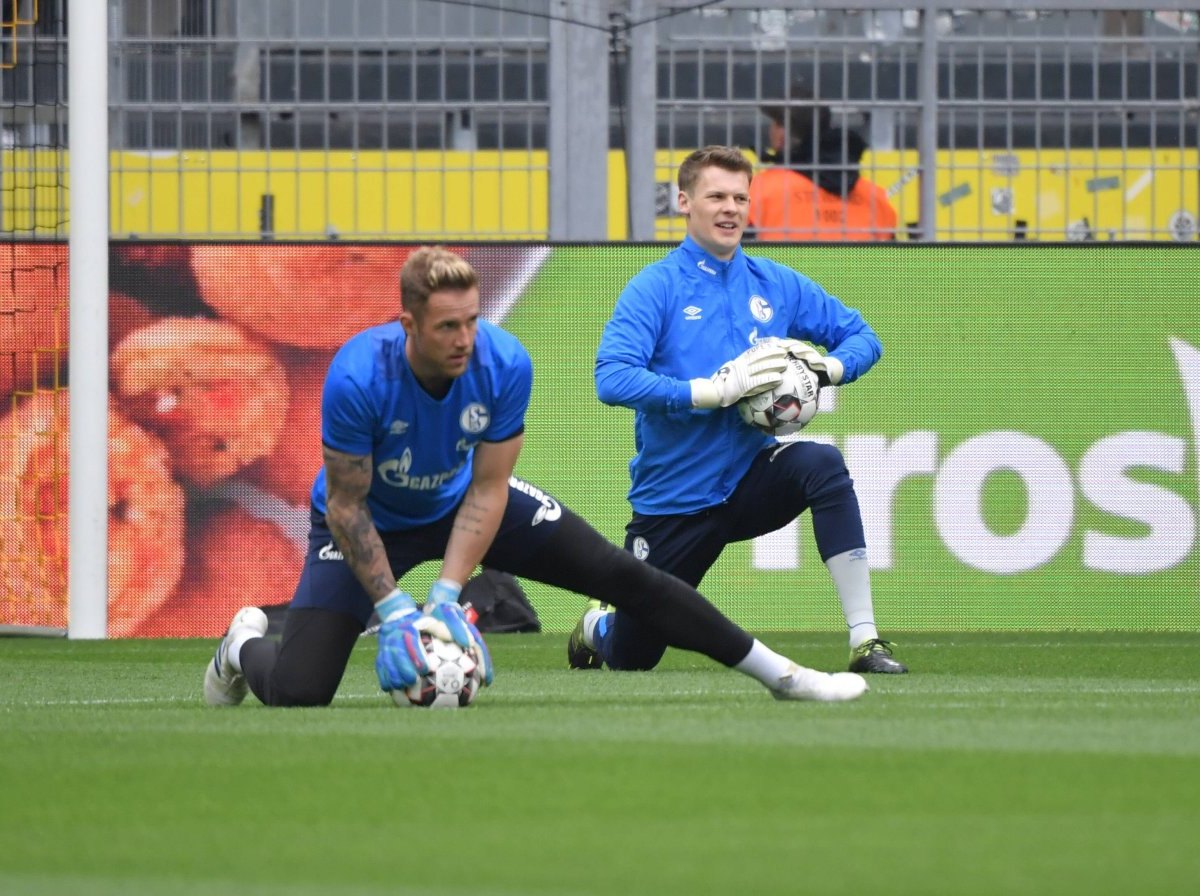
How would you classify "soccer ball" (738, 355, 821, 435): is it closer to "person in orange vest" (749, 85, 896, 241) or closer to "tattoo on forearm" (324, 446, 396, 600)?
"tattoo on forearm" (324, 446, 396, 600)

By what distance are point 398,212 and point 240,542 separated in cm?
197

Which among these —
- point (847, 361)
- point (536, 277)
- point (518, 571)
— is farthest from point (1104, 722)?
point (536, 277)

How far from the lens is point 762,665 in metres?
6.71

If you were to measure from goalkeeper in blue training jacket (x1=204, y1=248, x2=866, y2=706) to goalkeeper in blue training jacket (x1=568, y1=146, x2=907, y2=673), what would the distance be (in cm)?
170

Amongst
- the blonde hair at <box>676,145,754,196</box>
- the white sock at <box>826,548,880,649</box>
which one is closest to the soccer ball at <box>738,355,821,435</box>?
the white sock at <box>826,548,880,649</box>

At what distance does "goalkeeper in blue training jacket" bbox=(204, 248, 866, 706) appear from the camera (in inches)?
253

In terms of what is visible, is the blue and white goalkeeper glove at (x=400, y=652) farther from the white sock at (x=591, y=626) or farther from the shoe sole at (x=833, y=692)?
the white sock at (x=591, y=626)

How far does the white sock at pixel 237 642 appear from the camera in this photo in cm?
708

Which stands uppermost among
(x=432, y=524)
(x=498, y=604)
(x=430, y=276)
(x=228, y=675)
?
(x=430, y=276)

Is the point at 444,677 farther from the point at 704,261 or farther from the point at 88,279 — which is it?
the point at 88,279

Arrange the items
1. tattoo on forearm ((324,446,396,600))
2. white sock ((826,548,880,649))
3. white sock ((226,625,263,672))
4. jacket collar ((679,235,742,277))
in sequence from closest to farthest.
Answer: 1. tattoo on forearm ((324,446,396,600))
2. white sock ((226,625,263,672))
3. white sock ((826,548,880,649))
4. jacket collar ((679,235,742,277))

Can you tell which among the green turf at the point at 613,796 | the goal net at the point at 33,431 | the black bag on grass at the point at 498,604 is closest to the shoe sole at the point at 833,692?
the green turf at the point at 613,796

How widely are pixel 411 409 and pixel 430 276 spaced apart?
1.58 ft

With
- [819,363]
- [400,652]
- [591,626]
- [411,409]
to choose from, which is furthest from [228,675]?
[819,363]
